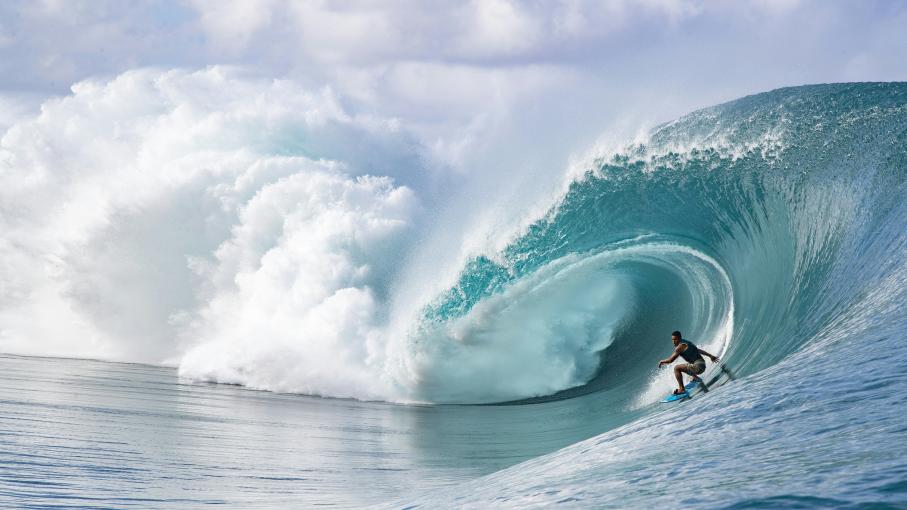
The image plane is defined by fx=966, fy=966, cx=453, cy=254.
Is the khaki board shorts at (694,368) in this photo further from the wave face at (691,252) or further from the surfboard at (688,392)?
the wave face at (691,252)

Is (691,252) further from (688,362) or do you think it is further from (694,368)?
(694,368)

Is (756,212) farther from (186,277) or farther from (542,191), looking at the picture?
(186,277)

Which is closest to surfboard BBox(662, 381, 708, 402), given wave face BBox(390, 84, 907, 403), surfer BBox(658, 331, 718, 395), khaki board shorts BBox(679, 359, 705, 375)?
surfer BBox(658, 331, 718, 395)

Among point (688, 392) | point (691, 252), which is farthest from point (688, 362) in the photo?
point (691, 252)

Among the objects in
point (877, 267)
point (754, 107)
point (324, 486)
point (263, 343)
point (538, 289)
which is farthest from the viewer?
point (263, 343)

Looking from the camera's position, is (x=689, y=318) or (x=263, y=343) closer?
(x=689, y=318)

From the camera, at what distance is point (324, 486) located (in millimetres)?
8383

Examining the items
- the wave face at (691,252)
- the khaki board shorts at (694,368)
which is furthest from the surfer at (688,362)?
the wave face at (691,252)

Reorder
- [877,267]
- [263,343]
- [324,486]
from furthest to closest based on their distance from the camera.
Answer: [263,343], [877,267], [324,486]

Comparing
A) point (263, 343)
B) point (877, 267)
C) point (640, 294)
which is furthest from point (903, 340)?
point (263, 343)

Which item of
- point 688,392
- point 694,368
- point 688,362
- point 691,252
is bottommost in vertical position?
point 688,392

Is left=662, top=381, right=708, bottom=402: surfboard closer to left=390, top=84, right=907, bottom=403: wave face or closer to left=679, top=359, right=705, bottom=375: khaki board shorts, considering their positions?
left=679, top=359, right=705, bottom=375: khaki board shorts

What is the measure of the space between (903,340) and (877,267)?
303 cm

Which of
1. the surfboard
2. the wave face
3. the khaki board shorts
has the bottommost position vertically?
the surfboard
